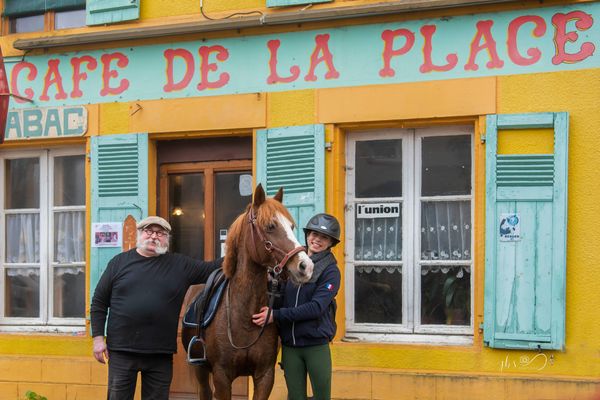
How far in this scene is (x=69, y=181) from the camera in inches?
341

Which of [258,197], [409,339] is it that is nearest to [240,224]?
[258,197]

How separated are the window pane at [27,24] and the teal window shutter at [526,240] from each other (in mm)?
4702

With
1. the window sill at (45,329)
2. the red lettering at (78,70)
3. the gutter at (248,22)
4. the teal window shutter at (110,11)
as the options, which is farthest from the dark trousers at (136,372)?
the teal window shutter at (110,11)

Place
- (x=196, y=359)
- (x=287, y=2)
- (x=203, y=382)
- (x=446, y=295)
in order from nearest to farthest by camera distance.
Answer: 1. (x=196, y=359)
2. (x=203, y=382)
3. (x=446, y=295)
4. (x=287, y=2)

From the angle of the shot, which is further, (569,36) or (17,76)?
(17,76)

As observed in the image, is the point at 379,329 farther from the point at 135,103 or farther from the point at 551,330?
the point at 135,103

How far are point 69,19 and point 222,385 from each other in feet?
14.9

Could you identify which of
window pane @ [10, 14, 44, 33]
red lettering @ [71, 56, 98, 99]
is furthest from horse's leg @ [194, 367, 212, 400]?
window pane @ [10, 14, 44, 33]

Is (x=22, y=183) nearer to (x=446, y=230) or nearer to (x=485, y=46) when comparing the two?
(x=446, y=230)

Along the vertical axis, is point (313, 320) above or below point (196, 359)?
above

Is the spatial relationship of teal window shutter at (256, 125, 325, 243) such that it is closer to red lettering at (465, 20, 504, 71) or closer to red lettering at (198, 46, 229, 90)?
red lettering at (198, 46, 229, 90)

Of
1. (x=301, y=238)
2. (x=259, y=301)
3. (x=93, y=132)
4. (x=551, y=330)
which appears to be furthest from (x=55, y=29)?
(x=551, y=330)

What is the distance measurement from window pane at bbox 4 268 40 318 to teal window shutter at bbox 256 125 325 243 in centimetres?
276

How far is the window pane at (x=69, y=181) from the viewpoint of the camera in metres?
8.60
